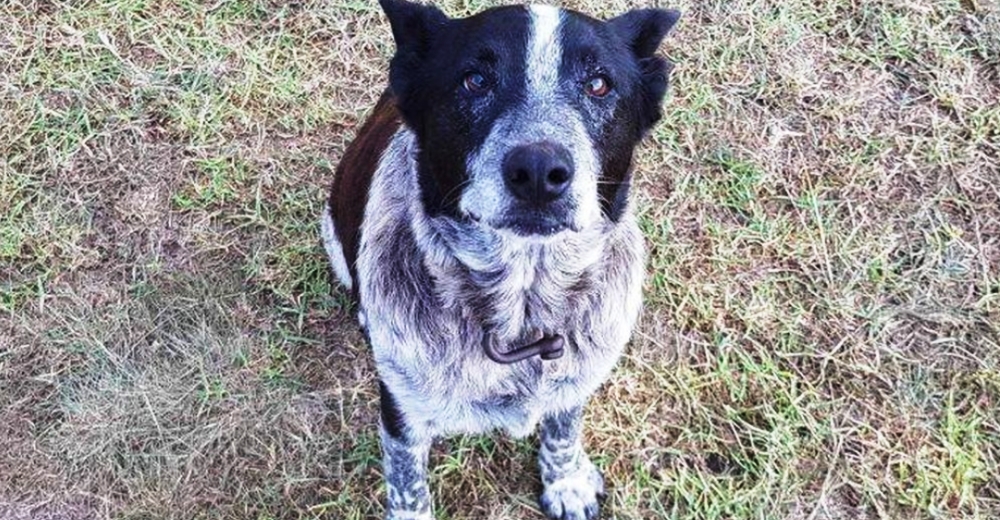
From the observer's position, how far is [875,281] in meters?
4.30

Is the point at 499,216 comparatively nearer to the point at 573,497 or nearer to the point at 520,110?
the point at 520,110

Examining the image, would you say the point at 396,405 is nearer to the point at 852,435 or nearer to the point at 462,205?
the point at 462,205

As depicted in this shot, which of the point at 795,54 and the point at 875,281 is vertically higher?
the point at 795,54

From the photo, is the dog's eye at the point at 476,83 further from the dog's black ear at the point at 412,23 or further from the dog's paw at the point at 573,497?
the dog's paw at the point at 573,497

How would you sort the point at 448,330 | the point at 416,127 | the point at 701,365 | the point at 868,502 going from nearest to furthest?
the point at 416,127 → the point at 448,330 → the point at 868,502 → the point at 701,365

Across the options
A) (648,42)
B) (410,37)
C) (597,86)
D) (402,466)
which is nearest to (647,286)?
(402,466)

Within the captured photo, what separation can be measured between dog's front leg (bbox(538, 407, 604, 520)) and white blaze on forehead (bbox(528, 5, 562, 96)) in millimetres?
1382

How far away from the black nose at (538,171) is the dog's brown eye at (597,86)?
0.26 m

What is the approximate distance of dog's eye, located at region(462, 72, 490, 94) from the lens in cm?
267

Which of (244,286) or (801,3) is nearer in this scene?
(244,286)

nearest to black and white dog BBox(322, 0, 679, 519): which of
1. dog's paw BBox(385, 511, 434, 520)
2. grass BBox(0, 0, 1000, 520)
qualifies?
dog's paw BBox(385, 511, 434, 520)

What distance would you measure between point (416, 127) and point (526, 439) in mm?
1511

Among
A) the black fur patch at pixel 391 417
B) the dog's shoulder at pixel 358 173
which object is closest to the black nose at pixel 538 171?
the dog's shoulder at pixel 358 173

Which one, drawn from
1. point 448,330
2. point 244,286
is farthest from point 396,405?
point 244,286
